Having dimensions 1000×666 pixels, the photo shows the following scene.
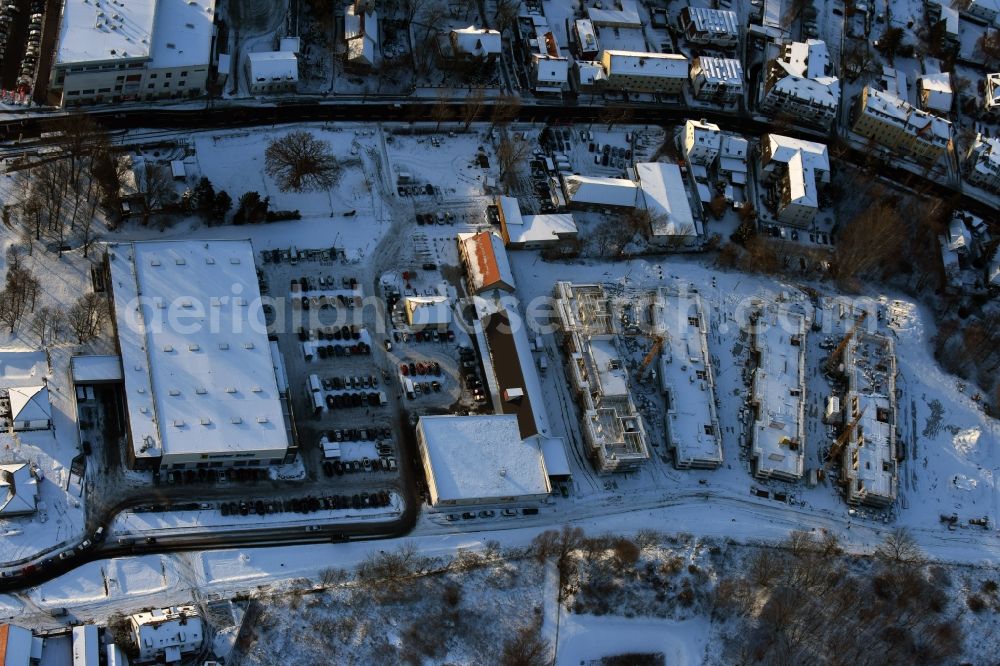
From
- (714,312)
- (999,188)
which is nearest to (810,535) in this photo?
(714,312)

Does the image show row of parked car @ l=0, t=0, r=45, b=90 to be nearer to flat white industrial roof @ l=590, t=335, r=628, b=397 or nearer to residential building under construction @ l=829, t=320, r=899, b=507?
flat white industrial roof @ l=590, t=335, r=628, b=397

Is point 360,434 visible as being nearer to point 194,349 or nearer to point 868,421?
point 194,349

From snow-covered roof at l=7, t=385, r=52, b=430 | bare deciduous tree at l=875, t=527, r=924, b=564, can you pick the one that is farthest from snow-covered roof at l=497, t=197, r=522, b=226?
snow-covered roof at l=7, t=385, r=52, b=430

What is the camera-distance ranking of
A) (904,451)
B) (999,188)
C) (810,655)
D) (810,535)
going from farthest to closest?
(999,188) → (904,451) → (810,535) → (810,655)

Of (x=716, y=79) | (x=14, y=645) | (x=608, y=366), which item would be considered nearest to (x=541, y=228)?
(x=608, y=366)

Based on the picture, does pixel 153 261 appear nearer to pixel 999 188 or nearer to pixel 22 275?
pixel 22 275

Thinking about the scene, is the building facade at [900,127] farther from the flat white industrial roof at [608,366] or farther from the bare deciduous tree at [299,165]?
the bare deciduous tree at [299,165]
